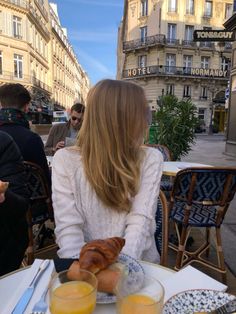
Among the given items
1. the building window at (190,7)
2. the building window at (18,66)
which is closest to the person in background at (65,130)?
the building window at (18,66)

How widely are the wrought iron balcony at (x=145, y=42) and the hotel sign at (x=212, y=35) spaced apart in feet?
86.0

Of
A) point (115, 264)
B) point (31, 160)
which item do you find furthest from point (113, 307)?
point (31, 160)

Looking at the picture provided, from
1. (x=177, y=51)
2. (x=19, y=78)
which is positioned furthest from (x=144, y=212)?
(x=177, y=51)

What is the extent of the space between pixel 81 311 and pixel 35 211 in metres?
2.13

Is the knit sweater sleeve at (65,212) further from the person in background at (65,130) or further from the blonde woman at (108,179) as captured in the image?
the person in background at (65,130)

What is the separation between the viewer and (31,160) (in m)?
2.70

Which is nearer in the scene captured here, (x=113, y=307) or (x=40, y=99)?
(x=113, y=307)

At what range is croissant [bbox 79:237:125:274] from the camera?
0.93 m

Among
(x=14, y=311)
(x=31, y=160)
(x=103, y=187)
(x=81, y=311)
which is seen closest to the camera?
(x=81, y=311)

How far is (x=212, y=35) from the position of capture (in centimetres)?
839

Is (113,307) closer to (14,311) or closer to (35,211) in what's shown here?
(14,311)

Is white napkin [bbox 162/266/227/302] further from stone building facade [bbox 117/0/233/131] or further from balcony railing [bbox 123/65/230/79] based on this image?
balcony railing [bbox 123/65/230/79]

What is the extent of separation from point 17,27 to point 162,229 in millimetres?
34627

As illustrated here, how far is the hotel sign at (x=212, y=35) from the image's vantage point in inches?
321
